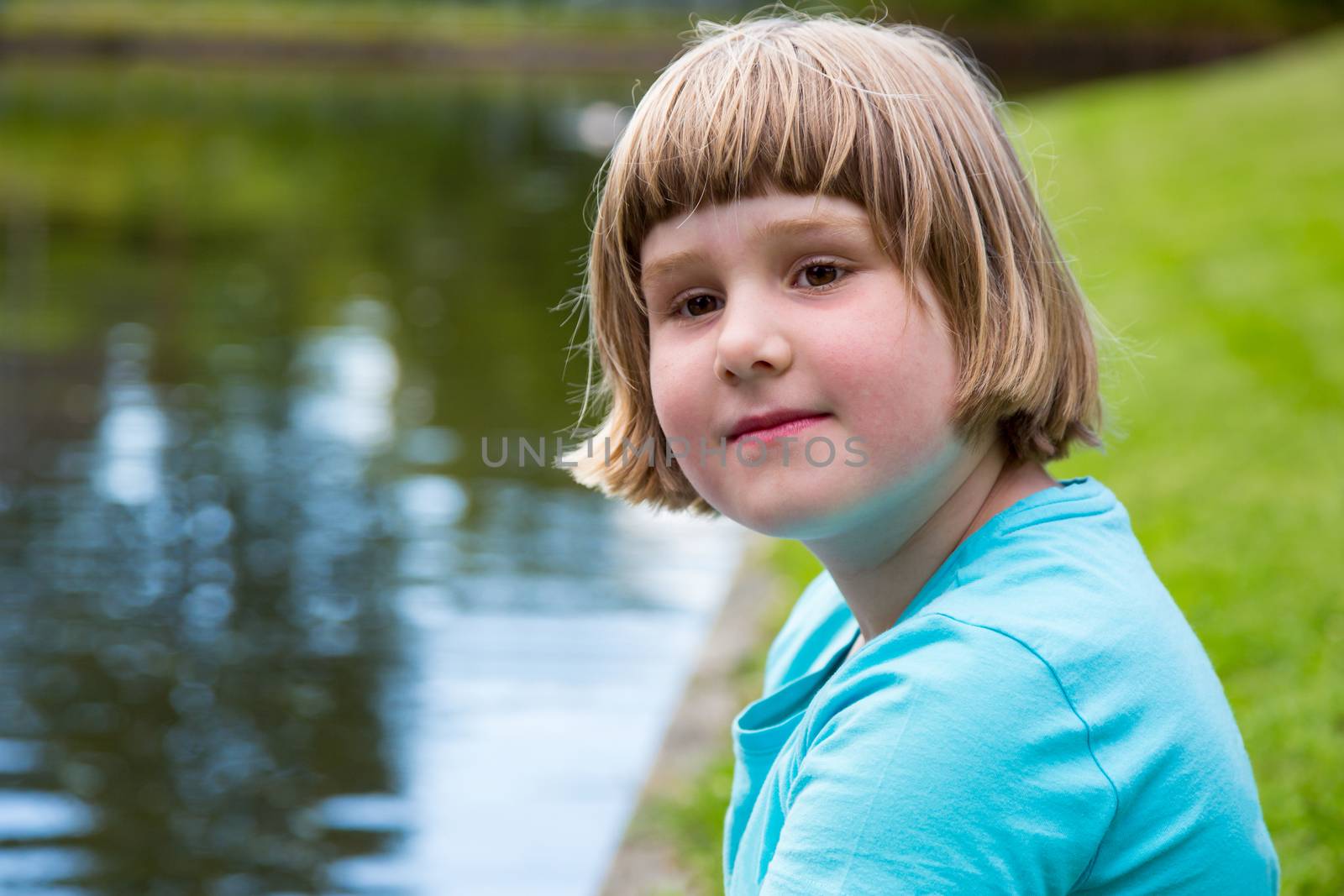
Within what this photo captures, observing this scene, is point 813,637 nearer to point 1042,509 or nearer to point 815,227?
point 1042,509

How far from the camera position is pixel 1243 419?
5.70 metres

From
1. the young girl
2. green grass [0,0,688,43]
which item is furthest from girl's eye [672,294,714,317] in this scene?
green grass [0,0,688,43]

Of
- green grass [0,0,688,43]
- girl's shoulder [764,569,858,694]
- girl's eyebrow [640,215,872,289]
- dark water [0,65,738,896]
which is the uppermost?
green grass [0,0,688,43]

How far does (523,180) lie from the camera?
22.2m

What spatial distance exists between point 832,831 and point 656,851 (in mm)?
2128

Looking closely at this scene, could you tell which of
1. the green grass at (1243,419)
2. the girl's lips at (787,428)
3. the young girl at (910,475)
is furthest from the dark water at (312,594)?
the girl's lips at (787,428)

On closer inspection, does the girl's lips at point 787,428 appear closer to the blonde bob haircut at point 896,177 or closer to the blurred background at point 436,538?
the blonde bob haircut at point 896,177

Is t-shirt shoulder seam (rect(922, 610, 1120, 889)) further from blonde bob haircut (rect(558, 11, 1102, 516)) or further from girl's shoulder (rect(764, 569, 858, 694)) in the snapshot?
girl's shoulder (rect(764, 569, 858, 694))

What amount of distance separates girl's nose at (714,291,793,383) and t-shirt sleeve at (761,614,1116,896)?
0.98ft

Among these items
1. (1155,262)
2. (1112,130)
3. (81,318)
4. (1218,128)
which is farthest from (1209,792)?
(1112,130)

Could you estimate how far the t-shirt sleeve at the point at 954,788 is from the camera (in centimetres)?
120

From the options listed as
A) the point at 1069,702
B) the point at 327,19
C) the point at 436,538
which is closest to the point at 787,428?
the point at 1069,702

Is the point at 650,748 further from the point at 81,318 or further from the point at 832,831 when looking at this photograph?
the point at 81,318

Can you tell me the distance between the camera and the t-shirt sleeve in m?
1.20
